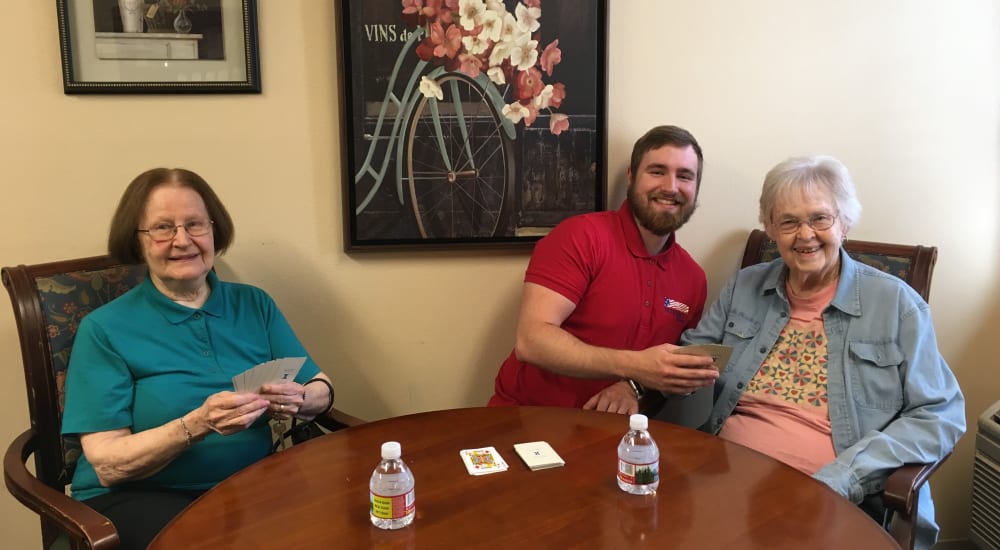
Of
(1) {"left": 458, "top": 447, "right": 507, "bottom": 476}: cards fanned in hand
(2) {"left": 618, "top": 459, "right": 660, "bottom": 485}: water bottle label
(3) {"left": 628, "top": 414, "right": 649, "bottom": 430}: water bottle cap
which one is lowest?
(1) {"left": 458, "top": 447, "right": 507, "bottom": 476}: cards fanned in hand

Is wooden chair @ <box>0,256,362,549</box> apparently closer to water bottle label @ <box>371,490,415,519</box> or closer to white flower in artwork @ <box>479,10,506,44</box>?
water bottle label @ <box>371,490,415,519</box>

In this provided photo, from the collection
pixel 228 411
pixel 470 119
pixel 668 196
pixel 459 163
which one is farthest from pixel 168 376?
pixel 668 196

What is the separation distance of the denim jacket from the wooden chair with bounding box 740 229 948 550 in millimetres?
51

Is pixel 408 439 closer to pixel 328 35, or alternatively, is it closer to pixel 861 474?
pixel 861 474

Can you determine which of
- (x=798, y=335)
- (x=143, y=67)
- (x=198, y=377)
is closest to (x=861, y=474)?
(x=798, y=335)

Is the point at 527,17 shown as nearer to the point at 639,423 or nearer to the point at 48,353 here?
the point at 639,423

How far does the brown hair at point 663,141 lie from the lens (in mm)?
1966

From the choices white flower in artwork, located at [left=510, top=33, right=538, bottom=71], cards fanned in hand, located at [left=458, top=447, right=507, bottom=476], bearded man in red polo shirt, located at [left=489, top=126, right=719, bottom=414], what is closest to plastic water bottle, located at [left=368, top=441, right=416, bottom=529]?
cards fanned in hand, located at [left=458, top=447, right=507, bottom=476]

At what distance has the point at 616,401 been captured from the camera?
5.91 ft

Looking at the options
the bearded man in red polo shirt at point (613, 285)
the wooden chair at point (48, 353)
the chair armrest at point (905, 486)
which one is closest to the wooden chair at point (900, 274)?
the chair armrest at point (905, 486)

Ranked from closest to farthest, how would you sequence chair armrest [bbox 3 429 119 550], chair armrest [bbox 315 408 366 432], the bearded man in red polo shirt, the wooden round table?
the wooden round table < chair armrest [bbox 3 429 119 550] < chair armrest [bbox 315 408 366 432] < the bearded man in red polo shirt

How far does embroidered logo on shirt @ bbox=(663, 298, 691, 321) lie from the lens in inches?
78.3

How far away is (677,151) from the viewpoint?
6.42ft

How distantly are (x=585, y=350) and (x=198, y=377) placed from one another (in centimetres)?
100
